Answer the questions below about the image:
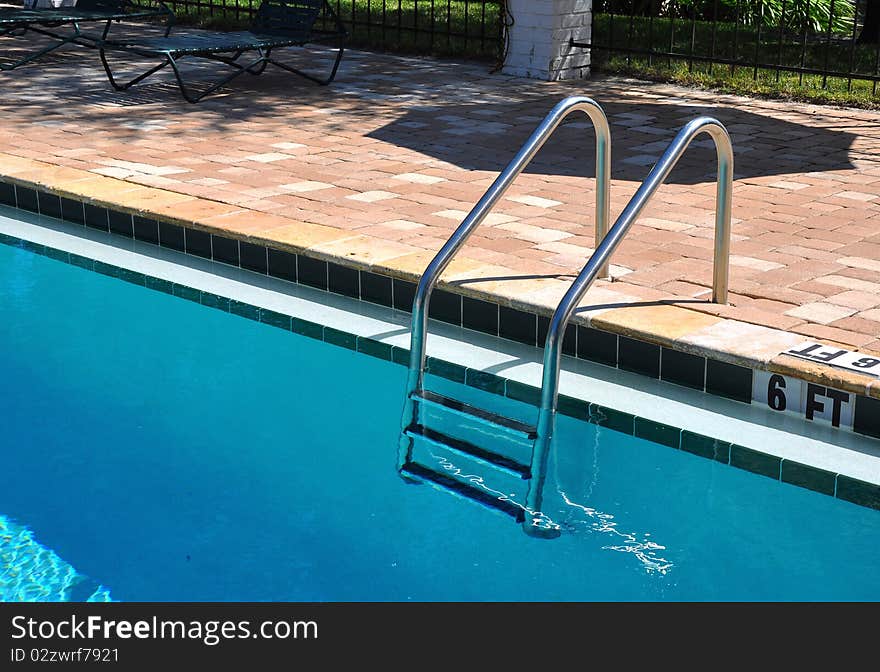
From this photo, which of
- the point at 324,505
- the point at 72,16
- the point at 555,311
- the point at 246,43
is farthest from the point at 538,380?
the point at 72,16

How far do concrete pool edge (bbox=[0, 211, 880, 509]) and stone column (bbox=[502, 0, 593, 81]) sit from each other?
5.34 m

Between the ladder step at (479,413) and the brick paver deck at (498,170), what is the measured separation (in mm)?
663

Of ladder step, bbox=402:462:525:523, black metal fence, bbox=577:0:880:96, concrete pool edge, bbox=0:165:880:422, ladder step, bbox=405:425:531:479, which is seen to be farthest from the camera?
black metal fence, bbox=577:0:880:96

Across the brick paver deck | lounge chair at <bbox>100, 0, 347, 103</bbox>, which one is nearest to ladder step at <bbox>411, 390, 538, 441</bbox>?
the brick paver deck

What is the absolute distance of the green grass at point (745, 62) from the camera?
32.4ft

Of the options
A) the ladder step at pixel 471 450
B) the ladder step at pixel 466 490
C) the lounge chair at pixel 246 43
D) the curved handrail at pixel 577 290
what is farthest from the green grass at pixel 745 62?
the ladder step at pixel 466 490

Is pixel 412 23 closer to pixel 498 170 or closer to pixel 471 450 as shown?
pixel 498 170

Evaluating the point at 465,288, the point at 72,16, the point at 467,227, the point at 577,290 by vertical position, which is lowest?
the point at 465,288

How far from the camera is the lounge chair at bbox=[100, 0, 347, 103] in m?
9.22

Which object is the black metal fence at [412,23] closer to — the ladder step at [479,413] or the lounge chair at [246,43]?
the lounge chair at [246,43]

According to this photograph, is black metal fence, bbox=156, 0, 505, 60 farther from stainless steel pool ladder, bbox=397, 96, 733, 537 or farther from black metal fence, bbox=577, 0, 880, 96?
stainless steel pool ladder, bbox=397, 96, 733, 537

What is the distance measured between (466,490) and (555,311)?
0.70 metres

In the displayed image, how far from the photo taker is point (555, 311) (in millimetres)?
4191

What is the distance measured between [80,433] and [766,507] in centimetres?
249
